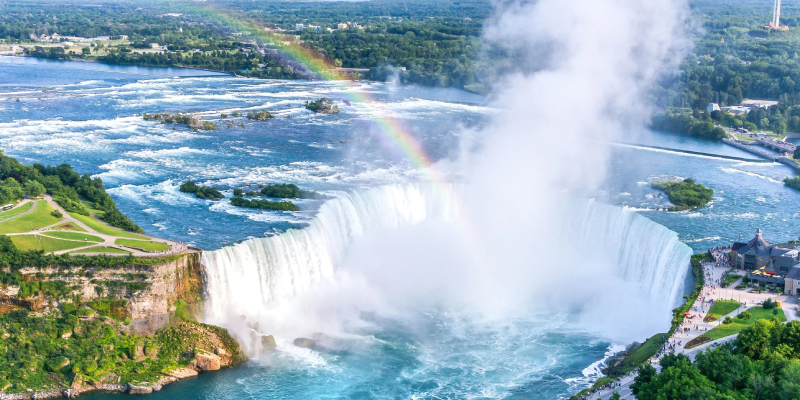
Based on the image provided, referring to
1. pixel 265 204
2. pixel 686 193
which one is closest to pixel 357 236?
pixel 265 204

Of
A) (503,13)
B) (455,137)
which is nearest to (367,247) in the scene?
(455,137)

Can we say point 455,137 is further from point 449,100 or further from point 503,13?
point 449,100

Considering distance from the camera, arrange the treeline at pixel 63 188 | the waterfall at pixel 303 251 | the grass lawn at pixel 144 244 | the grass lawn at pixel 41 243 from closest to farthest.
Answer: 1. the grass lawn at pixel 41 243
2. the grass lawn at pixel 144 244
3. the waterfall at pixel 303 251
4. the treeline at pixel 63 188

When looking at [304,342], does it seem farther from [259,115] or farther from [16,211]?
[259,115]

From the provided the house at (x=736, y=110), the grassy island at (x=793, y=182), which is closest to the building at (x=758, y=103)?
the house at (x=736, y=110)

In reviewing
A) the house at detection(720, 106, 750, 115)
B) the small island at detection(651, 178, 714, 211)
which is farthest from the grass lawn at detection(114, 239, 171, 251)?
the house at detection(720, 106, 750, 115)

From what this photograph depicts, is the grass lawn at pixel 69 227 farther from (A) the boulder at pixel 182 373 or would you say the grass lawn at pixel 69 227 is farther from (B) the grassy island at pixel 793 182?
(B) the grassy island at pixel 793 182

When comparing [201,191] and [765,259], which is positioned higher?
[201,191]
